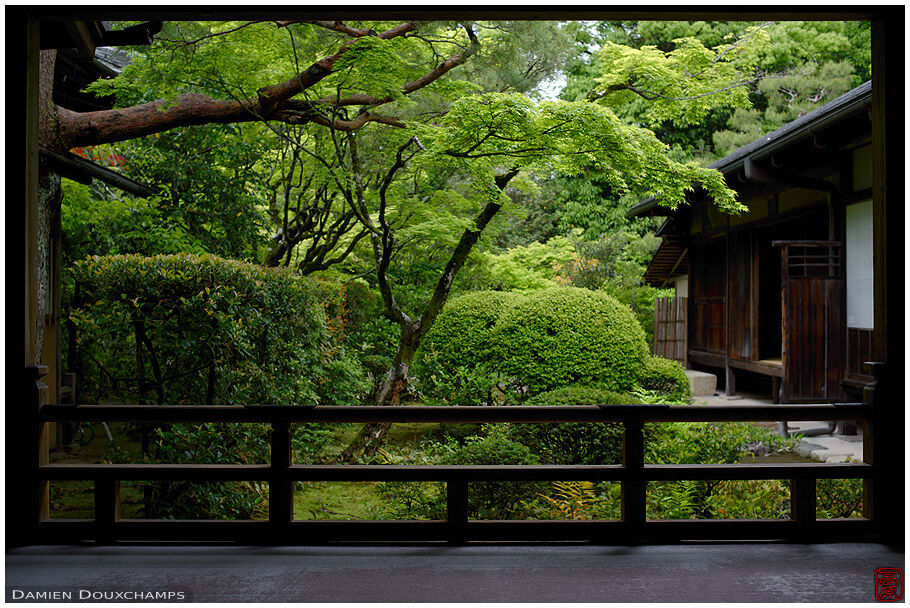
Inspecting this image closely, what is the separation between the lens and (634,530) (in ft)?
11.8

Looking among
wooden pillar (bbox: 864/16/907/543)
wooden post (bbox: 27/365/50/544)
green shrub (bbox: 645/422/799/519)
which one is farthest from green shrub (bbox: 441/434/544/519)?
wooden post (bbox: 27/365/50/544)

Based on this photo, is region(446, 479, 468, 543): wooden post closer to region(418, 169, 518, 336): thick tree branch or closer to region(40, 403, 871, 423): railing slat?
region(40, 403, 871, 423): railing slat

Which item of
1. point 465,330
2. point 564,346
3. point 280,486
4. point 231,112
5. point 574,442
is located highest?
point 231,112

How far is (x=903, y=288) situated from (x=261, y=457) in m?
4.81

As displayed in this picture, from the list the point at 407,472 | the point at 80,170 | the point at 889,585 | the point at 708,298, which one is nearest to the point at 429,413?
the point at 407,472

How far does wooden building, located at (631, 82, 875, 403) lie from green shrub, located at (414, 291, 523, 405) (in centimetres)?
365

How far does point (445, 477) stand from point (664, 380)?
19.2 feet

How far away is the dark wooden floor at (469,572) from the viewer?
300 centimetres

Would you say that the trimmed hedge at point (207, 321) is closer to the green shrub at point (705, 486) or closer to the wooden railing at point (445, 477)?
the wooden railing at point (445, 477)

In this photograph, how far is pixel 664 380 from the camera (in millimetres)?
8695

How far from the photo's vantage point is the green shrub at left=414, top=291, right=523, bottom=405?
26.7 ft

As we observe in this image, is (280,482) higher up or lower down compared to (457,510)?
higher up

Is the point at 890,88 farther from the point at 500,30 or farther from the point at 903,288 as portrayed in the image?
the point at 500,30

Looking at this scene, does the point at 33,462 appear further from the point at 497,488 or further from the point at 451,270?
the point at 451,270
